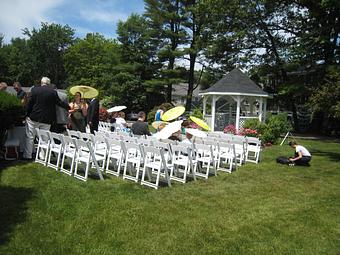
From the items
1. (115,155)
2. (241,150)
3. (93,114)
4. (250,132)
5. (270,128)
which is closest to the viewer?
(115,155)

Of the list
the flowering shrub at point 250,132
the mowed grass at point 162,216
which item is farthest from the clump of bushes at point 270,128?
the mowed grass at point 162,216

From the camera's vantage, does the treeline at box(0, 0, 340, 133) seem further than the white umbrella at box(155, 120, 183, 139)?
Yes

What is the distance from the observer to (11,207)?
522cm

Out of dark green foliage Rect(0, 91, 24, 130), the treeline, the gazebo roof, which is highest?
the treeline

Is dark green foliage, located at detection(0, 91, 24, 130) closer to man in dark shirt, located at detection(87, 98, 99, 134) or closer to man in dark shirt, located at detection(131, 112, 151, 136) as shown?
man in dark shirt, located at detection(87, 98, 99, 134)

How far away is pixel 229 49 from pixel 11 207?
2581cm

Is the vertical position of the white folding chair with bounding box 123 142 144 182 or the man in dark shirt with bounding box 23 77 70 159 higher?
the man in dark shirt with bounding box 23 77 70 159

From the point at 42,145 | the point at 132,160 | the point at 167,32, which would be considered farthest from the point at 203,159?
the point at 167,32

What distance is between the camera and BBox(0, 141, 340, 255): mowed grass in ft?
14.1

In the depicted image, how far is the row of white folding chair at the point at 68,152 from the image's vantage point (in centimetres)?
704

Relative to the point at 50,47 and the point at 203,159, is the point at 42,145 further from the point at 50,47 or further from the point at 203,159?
the point at 50,47

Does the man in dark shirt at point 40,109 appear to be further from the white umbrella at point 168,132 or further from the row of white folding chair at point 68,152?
the white umbrella at point 168,132

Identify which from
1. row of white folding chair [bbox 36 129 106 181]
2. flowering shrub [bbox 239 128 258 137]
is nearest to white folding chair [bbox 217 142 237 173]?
row of white folding chair [bbox 36 129 106 181]

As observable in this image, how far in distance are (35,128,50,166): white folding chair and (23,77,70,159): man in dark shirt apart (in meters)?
0.30
